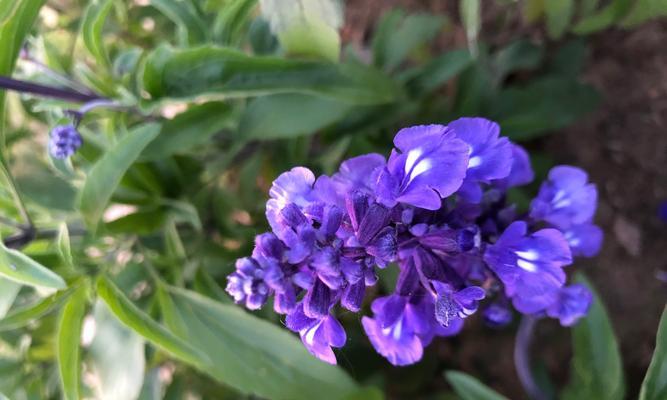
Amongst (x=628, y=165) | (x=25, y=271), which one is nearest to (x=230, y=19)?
(x=25, y=271)

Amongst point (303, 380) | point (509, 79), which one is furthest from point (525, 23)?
point (303, 380)

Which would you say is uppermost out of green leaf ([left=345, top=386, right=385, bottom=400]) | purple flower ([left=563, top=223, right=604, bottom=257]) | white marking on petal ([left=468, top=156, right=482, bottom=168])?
white marking on petal ([left=468, top=156, right=482, bottom=168])

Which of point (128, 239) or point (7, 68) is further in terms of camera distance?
point (128, 239)

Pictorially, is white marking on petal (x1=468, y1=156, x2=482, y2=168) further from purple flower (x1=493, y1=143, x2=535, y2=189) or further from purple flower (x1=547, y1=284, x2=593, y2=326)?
purple flower (x1=547, y1=284, x2=593, y2=326)

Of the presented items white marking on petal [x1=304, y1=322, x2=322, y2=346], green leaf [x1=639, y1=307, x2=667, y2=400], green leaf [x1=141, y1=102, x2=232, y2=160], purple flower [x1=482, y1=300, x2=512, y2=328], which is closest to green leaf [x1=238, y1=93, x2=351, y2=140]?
green leaf [x1=141, y1=102, x2=232, y2=160]

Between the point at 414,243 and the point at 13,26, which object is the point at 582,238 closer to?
the point at 414,243

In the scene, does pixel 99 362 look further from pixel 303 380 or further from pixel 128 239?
pixel 303 380
